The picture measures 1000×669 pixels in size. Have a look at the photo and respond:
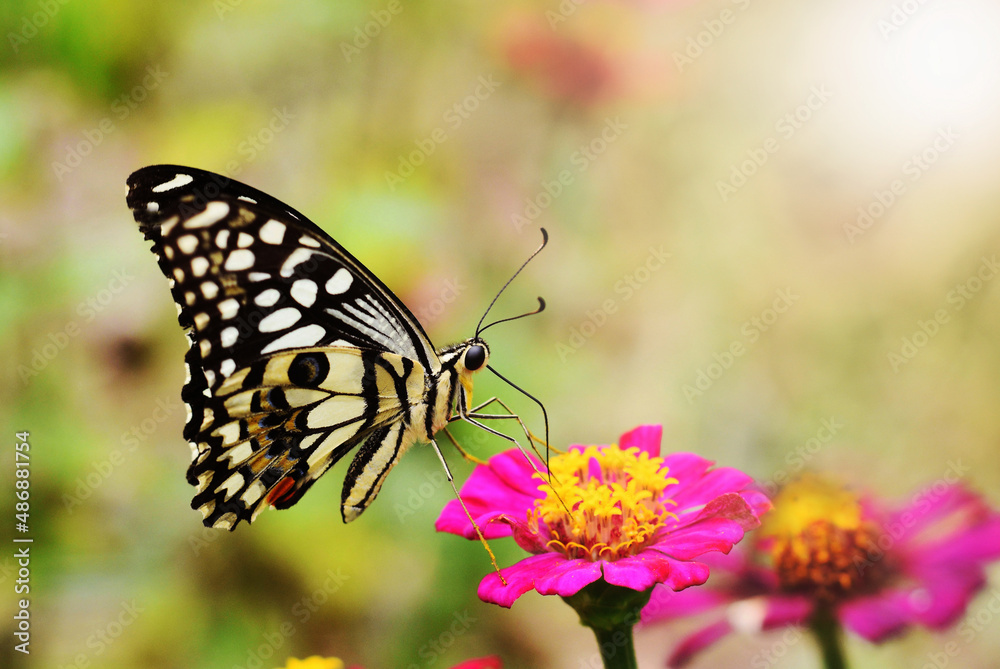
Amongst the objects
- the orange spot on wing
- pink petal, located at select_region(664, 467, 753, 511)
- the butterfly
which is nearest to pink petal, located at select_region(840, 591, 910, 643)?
pink petal, located at select_region(664, 467, 753, 511)

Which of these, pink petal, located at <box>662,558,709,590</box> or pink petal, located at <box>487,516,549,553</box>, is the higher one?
pink petal, located at <box>662,558,709,590</box>

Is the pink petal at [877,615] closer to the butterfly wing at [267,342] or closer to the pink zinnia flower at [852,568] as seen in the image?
the pink zinnia flower at [852,568]

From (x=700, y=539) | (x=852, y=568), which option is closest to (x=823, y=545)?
(x=852, y=568)

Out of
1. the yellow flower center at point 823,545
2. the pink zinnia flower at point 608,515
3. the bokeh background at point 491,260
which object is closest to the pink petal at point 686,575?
the pink zinnia flower at point 608,515

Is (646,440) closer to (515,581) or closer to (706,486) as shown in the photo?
(706,486)

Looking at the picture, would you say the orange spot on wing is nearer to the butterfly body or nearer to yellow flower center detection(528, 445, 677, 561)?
the butterfly body

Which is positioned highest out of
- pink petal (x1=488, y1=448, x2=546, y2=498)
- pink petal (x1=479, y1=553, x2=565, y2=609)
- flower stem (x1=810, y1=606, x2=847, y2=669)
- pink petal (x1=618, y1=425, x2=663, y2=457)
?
pink petal (x1=618, y1=425, x2=663, y2=457)
